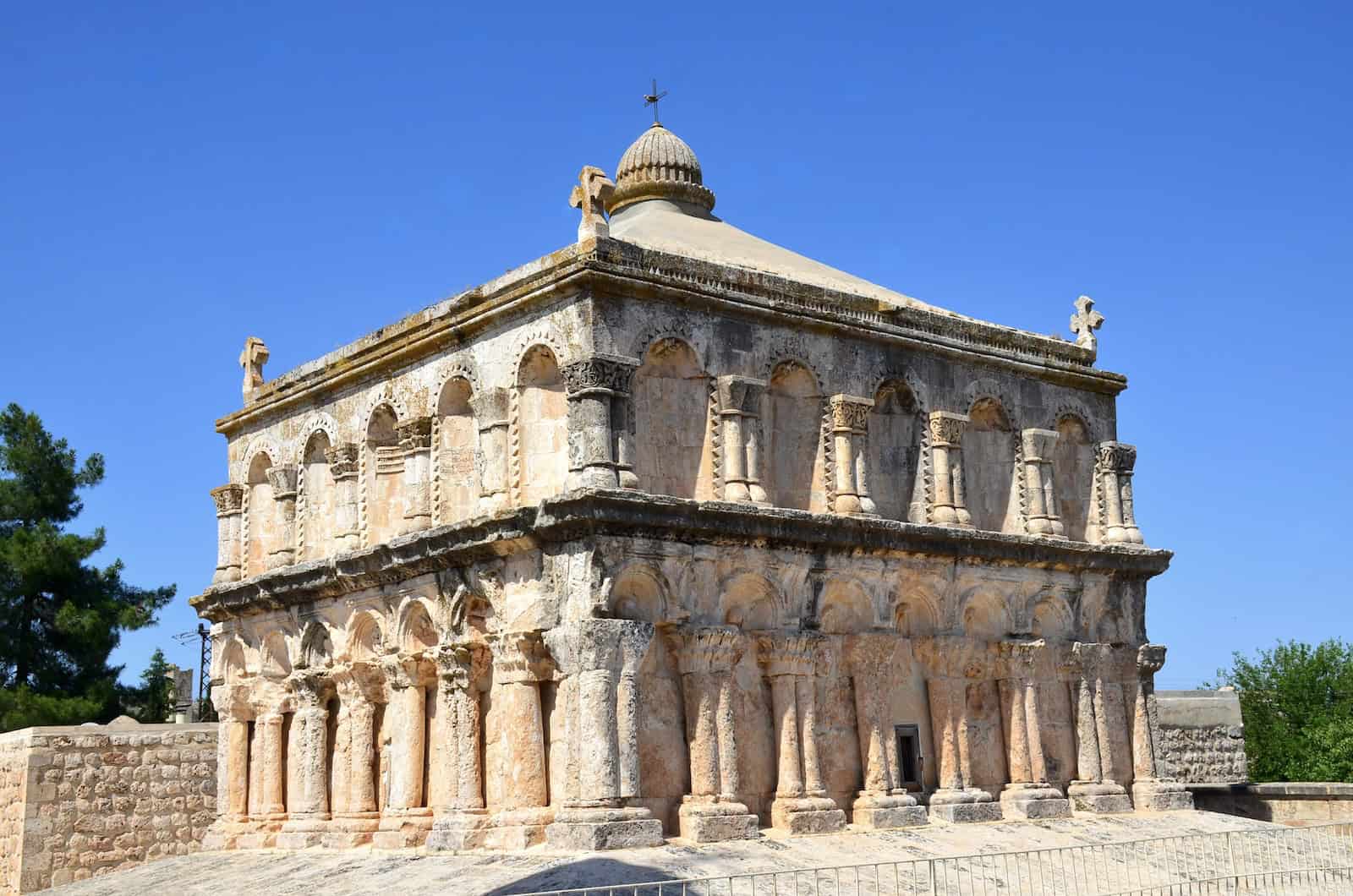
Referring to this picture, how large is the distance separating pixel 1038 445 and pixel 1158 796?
5.37 m

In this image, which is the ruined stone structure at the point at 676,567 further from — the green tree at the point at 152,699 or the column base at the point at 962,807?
the green tree at the point at 152,699

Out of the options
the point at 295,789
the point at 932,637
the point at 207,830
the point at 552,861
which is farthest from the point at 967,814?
the point at 207,830

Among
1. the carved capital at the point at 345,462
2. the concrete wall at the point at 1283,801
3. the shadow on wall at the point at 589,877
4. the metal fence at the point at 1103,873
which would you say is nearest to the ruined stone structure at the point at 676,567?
the carved capital at the point at 345,462

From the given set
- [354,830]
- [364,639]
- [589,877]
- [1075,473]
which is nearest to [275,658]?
[364,639]

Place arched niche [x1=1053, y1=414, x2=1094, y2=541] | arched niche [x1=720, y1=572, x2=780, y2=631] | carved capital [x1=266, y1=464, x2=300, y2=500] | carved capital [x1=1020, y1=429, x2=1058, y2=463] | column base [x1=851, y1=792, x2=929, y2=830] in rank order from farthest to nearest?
carved capital [x1=266, y1=464, x2=300, y2=500] → arched niche [x1=1053, y1=414, x2=1094, y2=541] → carved capital [x1=1020, y1=429, x2=1058, y2=463] → column base [x1=851, y1=792, x2=929, y2=830] → arched niche [x1=720, y1=572, x2=780, y2=631]

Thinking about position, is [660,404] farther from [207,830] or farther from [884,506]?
[207,830]

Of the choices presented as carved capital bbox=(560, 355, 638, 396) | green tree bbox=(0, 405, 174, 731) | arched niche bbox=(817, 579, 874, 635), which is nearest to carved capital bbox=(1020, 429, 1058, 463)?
arched niche bbox=(817, 579, 874, 635)

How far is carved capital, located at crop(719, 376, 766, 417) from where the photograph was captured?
69.4ft

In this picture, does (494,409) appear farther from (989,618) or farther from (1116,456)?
(1116,456)

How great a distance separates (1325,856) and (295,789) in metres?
14.4

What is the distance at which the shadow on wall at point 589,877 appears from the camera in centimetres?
1709

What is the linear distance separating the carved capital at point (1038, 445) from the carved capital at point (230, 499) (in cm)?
1226

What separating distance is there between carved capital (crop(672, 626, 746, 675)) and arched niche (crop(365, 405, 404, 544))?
17.5 ft

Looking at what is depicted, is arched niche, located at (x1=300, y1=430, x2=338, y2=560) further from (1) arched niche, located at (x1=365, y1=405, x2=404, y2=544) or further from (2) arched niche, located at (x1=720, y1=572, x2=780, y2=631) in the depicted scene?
(2) arched niche, located at (x1=720, y1=572, x2=780, y2=631)
